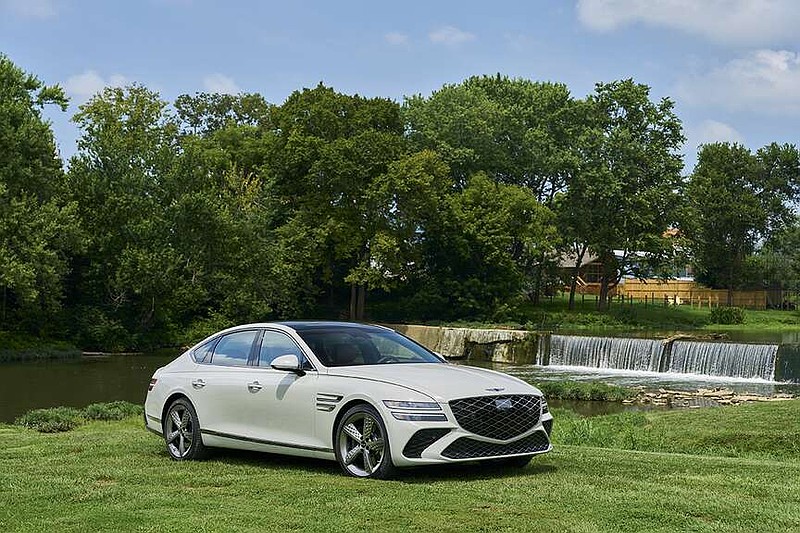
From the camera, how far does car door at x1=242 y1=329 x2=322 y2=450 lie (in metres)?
9.41

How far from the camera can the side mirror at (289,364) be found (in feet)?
31.4

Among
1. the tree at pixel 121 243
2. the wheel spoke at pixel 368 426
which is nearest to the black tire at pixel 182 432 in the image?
the wheel spoke at pixel 368 426

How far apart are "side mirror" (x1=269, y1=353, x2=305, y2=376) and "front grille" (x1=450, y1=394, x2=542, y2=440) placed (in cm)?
172

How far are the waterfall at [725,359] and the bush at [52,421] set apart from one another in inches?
957

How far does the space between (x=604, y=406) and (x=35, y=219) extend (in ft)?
81.7

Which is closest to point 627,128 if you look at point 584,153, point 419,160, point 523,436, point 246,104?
point 584,153

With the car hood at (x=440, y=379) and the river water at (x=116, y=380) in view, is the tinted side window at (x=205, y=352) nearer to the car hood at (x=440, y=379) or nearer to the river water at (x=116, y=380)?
the car hood at (x=440, y=379)

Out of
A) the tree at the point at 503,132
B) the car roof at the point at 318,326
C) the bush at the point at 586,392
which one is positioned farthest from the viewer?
the tree at the point at 503,132

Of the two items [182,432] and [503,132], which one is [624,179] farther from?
[182,432]

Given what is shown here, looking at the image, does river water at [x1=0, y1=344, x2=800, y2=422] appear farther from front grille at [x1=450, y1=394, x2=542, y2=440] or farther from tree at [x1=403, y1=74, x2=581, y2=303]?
tree at [x1=403, y1=74, x2=581, y2=303]

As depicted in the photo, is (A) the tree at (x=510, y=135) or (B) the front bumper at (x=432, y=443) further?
(A) the tree at (x=510, y=135)

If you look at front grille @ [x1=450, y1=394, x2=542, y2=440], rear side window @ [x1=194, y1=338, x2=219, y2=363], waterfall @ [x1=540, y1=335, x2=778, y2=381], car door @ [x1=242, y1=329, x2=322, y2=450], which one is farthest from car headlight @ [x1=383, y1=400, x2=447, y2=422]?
waterfall @ [x1=540, y1=335, x2=778, y2=381]

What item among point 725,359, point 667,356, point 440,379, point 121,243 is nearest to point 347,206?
point 121,243

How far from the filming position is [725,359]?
36.7 m
